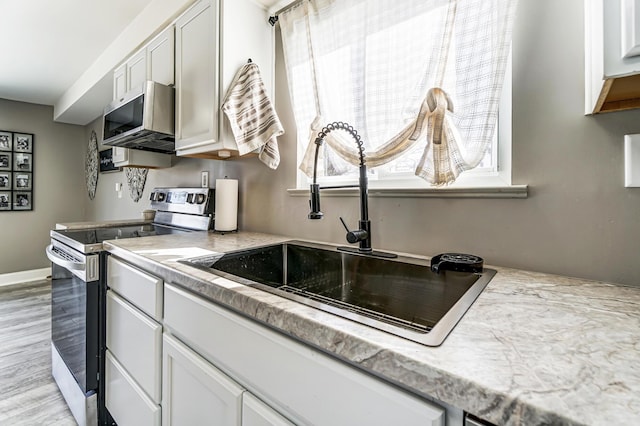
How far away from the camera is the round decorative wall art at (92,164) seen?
4.21 m

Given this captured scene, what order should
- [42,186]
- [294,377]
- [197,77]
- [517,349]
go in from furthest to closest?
[42,186] < [197,77] < [294,377] < [517,349]

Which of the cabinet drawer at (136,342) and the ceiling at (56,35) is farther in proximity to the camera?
the ceiling at (56,35)

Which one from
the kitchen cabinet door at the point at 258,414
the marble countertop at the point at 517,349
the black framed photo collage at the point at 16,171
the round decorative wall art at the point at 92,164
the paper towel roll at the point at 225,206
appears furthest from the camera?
the round decorative wall art at the point at 92,164

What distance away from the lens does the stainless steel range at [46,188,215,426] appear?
143 cm

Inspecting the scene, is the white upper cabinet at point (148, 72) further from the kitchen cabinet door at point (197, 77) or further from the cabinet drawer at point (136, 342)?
the cabinet drawer at point (136, 342)

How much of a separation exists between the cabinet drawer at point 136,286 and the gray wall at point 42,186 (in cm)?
401

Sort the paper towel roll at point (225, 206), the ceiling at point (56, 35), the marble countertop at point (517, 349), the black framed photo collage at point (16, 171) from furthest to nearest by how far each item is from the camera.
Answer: the black framed photo collage at point (16, 171), the ceiling at point (56, 35), the paper towel roll at point (225, 206), the marble countertop at point (517, 349)

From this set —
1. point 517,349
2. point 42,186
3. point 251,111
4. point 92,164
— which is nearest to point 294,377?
point 517,349

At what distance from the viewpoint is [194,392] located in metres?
0.89

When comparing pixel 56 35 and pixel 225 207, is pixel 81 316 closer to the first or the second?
pixel 225 207

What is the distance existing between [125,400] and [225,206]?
1.00 meters

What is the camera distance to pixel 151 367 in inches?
42.8

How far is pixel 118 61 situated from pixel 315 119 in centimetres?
206

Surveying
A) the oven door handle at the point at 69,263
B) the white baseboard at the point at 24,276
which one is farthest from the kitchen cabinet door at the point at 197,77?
the white baseboard at the point at 24,276
